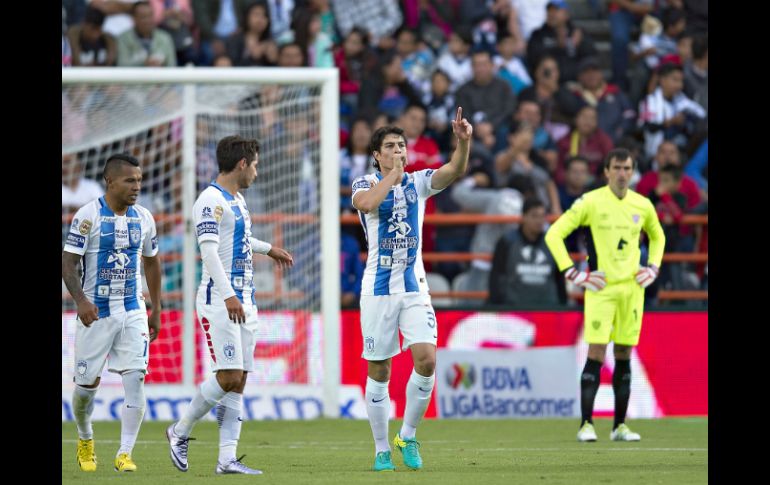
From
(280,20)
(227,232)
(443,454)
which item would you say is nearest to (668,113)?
(280,20)

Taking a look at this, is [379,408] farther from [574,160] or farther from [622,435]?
[574,160]

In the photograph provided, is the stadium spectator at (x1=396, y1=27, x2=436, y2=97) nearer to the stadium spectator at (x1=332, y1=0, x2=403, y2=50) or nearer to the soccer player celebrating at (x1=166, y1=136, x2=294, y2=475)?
the stadium spectator at (x1=332, y1=0, x2=403, y2=50)

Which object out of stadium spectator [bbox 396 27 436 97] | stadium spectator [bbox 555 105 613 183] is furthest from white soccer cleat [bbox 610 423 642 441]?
stadium spectator [bbox 396 27 436 97]

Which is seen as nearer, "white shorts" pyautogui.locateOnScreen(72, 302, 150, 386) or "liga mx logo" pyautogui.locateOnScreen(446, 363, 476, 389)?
"white shorts" pyautogui.locateOnScreen(72, 302, 150, 386)

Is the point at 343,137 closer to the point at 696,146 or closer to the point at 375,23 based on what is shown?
the point at 375,23

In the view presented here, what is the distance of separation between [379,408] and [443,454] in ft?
5.19

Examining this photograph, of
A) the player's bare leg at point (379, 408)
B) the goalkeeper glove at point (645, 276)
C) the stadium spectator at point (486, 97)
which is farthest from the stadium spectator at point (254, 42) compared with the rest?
the player's bare leg at point (379, 408)

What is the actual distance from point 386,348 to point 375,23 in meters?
10.9

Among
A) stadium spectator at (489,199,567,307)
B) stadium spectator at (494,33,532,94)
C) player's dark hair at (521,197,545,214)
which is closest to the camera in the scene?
player's dark hair at (521,197,545,214)

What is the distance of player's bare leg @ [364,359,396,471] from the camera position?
8688 mm

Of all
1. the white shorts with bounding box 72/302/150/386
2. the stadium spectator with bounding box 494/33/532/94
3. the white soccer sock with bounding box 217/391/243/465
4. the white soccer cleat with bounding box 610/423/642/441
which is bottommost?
the white soccer cleat with bounding box 610/423/642/441

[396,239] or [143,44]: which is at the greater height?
[143,44]

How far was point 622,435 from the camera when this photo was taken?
1161 cm

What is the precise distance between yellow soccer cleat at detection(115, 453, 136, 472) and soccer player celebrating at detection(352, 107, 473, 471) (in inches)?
64.6
